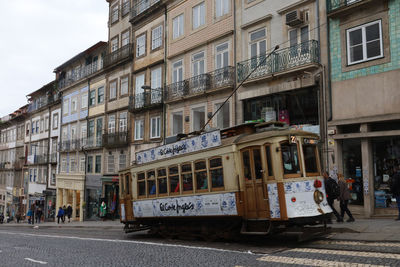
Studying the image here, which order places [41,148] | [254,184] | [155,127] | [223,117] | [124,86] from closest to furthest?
[254,184] → [223,117] → [155,127] → [124,86] → [41,148]

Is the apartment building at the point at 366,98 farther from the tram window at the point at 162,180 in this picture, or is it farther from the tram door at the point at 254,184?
the tram window at the point at 162,180

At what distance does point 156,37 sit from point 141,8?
334 cm

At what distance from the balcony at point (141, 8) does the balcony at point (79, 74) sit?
629cm

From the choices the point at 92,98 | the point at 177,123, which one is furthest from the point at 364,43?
the point at 92,98

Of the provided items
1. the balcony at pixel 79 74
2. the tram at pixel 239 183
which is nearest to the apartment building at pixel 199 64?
the tram at pixel 239 183

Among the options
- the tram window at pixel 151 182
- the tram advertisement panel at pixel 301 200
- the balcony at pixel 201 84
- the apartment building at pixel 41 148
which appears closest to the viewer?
the tram advertisement panel at pixel 301 200

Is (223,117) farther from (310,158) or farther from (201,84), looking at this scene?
(310,158)

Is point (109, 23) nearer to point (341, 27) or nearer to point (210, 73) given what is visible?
point (210, 73)

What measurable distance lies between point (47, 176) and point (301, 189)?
3714 cm

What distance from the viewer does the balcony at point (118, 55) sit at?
30.0 meters

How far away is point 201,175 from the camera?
39.0ft

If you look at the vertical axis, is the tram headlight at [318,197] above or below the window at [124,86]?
below

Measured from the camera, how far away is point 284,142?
1020cm

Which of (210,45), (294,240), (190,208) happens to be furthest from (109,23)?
(294,240)
